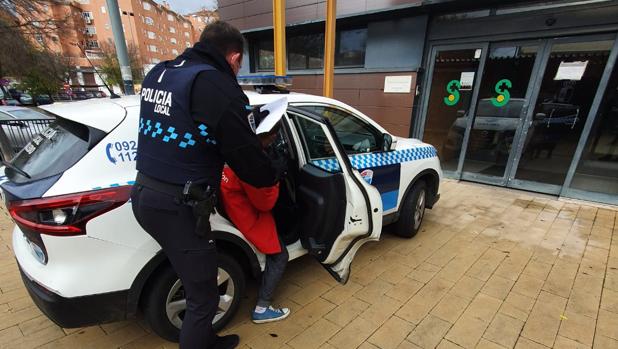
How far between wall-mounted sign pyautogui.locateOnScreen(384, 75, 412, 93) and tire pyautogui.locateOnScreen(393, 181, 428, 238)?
286 cm

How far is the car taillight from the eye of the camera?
1.47m

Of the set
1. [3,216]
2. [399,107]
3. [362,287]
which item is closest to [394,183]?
[362,287]

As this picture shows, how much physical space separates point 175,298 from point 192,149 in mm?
1095

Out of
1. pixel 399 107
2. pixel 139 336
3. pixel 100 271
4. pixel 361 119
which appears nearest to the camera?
pixel 100 271

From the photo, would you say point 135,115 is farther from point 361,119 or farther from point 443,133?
point 443,133

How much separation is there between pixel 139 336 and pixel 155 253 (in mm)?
862

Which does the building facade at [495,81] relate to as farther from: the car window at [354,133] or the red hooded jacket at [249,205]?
the red hooded jacket at [249,205]

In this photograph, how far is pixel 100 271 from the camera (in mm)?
1585

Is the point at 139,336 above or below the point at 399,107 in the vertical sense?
below

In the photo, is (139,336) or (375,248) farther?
(375,248)

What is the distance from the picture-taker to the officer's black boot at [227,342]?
77.0 inches

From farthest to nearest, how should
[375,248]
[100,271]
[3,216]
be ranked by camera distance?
[3,216] < [375,248] < [100,271]

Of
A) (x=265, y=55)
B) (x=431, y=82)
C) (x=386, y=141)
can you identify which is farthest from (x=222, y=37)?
(x=265, y=55)

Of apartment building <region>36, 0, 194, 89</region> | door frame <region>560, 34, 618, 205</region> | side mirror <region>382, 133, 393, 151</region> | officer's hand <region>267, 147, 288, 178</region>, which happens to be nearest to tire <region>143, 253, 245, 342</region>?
officer's hand <region>267, 147, 288, 178</region>
